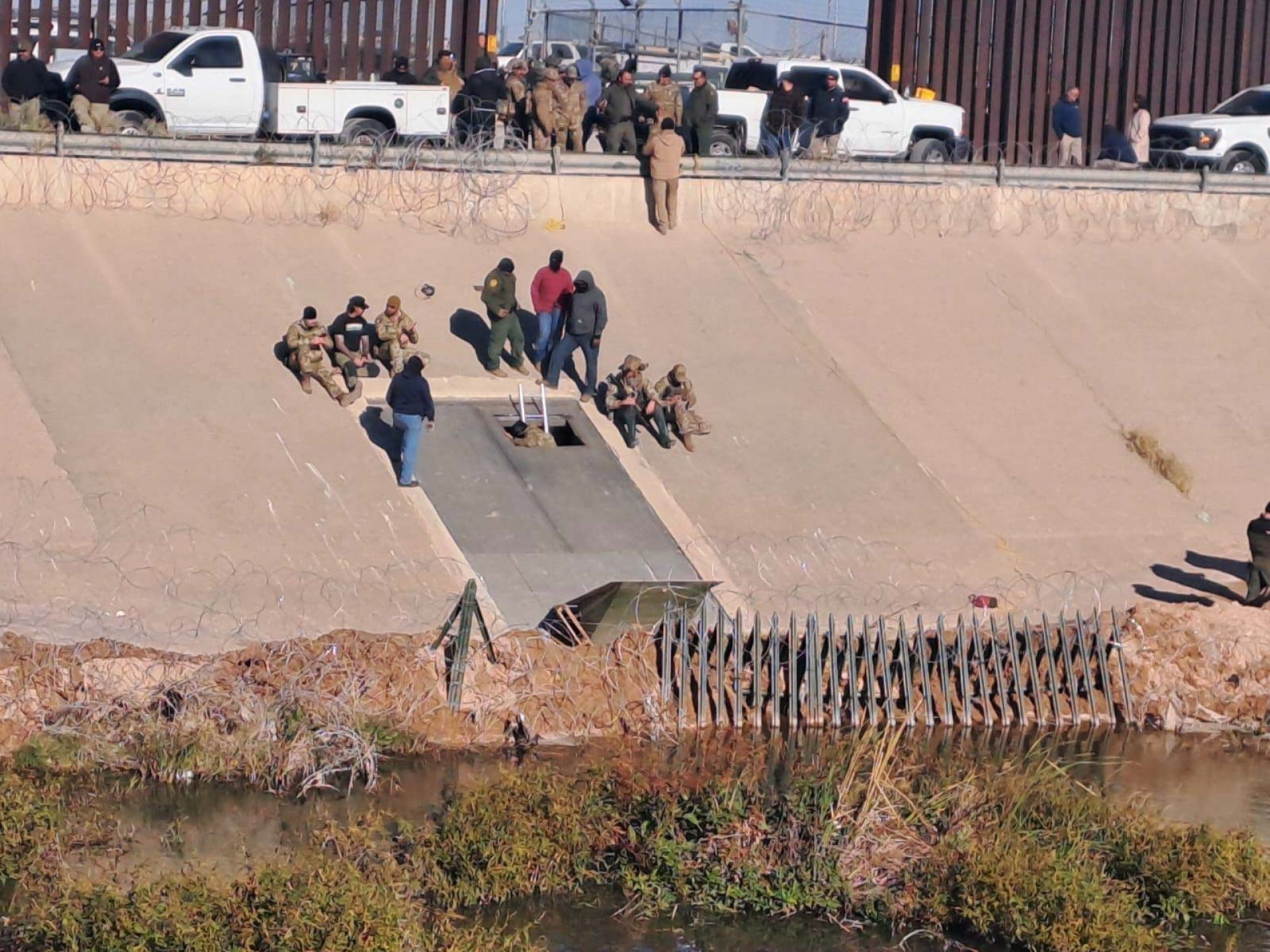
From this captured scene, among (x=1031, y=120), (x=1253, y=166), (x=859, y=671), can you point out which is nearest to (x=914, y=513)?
(x=859, y=671)

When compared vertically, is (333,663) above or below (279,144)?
below

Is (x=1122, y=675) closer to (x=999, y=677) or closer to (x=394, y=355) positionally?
(x=999, y=677)

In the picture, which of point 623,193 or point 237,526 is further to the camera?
point 623,193

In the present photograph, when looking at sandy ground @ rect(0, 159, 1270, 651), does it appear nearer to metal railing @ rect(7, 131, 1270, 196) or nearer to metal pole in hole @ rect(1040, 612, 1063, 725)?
metal railing @ rect(7, 131, 1270, 196)

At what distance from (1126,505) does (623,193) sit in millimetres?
7369

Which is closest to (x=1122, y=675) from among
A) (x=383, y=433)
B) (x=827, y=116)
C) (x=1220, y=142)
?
(x=383, y=433)

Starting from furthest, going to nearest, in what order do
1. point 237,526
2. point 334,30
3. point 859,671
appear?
point 334,30 < point 237,526 < point 859,671

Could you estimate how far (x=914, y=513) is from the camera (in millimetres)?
20406

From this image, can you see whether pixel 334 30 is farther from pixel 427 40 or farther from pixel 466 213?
pixel 466 213

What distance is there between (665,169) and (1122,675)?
31.6 feet

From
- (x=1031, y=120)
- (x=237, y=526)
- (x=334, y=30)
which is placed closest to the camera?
(x=237, y=526)

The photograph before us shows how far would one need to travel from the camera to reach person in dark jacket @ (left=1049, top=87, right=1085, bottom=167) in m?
29.1

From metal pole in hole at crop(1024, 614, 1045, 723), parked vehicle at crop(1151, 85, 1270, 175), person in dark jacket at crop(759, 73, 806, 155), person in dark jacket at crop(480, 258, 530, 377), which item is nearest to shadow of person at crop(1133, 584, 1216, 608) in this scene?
metal pole in hole at crop(1024, 614, 1045, 723)

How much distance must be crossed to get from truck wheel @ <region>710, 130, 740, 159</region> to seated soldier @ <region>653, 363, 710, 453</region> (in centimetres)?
672
